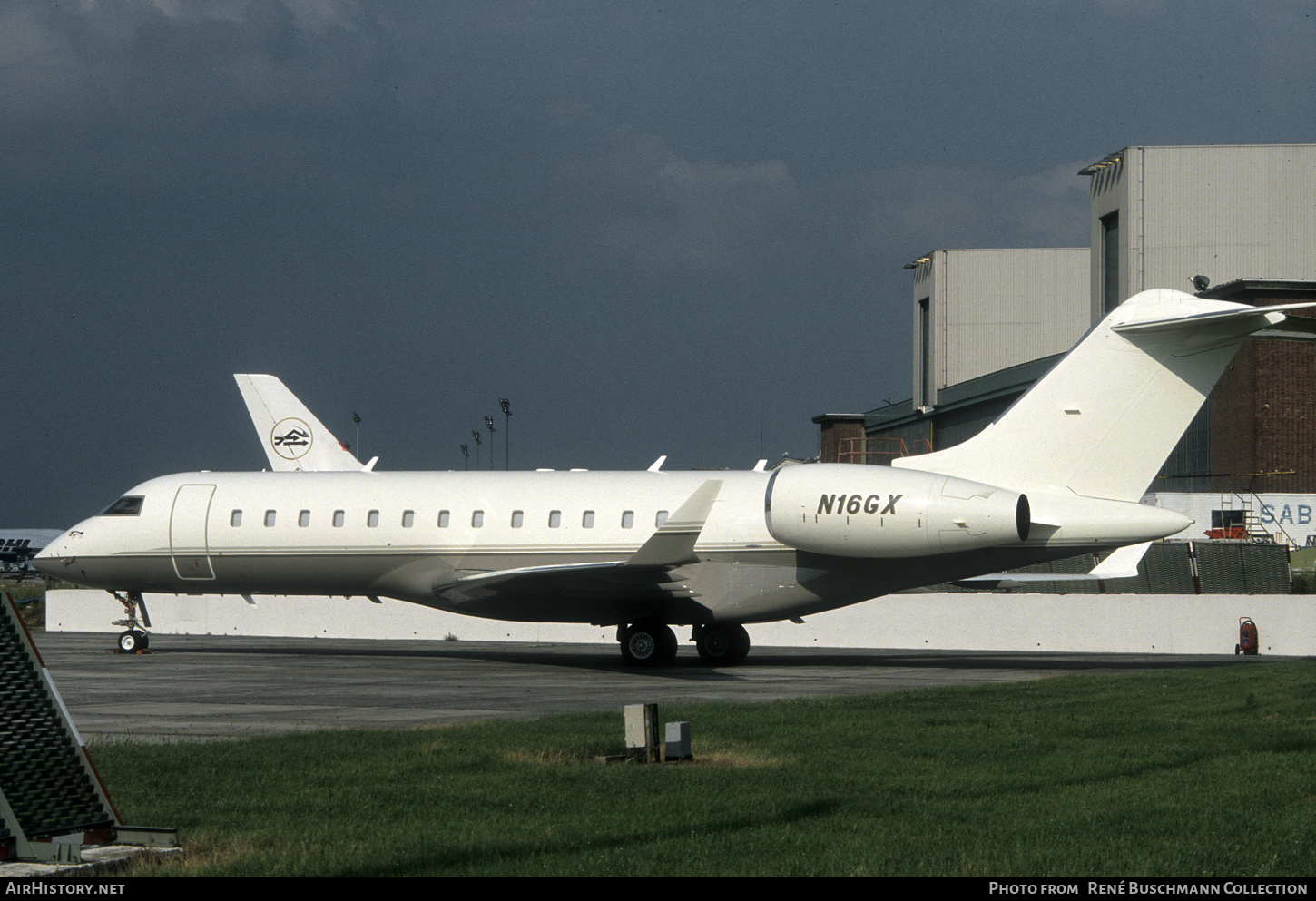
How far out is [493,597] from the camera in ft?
71.8

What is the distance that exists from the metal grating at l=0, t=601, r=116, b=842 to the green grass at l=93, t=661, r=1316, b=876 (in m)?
0.54

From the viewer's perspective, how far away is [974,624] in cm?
2903

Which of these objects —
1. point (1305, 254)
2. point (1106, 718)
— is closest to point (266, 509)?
point (1106, 718)

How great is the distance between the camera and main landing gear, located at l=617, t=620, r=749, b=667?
71.7 feet

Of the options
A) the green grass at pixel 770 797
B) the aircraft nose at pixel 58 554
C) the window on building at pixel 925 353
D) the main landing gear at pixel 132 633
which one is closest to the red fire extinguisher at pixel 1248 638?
the green grass at pixel 770 797

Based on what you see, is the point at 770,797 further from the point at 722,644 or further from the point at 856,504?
the point at 722,644

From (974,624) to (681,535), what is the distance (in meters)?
11.3

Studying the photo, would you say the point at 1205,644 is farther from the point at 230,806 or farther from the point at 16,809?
the point at 16,809

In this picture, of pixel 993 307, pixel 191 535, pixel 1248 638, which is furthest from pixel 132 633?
pixel 993 307

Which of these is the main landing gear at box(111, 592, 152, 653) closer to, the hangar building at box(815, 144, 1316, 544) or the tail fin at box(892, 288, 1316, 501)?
the tail fin at box(892, 288, 1316, 501)

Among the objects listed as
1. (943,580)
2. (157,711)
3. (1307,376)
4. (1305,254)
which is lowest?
(157,711)

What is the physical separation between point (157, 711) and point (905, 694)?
321 inches

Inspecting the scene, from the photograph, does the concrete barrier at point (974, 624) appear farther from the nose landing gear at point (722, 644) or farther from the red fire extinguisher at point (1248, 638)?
the nose landing gear at point (722, 644)

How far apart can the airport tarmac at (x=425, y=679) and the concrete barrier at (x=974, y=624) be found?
714 millimetres
